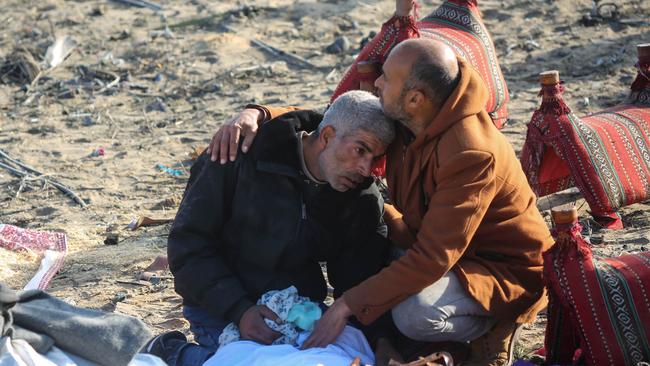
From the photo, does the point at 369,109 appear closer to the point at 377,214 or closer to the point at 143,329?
the point at 377,214

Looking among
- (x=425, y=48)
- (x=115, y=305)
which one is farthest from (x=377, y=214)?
(x=115, y=305)

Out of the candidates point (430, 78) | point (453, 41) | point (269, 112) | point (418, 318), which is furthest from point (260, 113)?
point (453, 41)

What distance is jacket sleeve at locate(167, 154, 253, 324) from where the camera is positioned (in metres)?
3.88

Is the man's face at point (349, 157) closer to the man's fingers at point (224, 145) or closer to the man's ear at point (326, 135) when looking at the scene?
the man's ear at point (326, 135)

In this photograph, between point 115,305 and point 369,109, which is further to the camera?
point 115,305

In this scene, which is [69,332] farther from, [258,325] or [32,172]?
[32,172]

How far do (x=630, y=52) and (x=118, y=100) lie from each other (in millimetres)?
4419

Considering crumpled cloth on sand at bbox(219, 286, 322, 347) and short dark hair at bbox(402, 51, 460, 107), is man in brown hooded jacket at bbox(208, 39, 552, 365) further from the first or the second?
crumpled cloth on sand at bbox(219, 286, 322, 347)

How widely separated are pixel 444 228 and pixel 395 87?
0.54 metres

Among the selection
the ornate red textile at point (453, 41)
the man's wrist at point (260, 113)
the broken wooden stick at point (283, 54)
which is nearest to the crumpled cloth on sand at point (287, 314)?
the man's wrist at point (260, 113)

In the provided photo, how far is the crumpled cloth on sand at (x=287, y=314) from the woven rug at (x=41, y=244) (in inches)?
68.1

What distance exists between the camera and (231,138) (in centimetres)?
390

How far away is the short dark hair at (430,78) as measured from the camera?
358 centimetres

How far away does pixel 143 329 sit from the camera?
3.28 m
